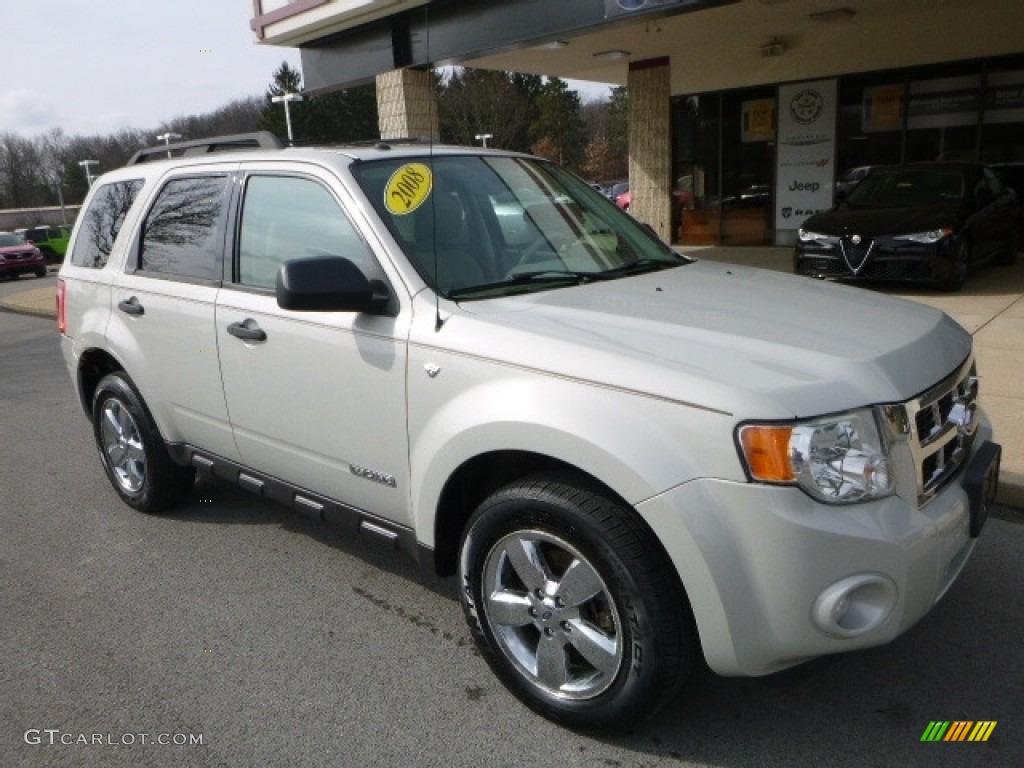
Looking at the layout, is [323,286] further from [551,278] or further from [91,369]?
[91,369]

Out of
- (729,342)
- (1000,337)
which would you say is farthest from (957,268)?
(729,342)

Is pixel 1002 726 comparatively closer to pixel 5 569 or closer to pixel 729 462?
pixel 729 462

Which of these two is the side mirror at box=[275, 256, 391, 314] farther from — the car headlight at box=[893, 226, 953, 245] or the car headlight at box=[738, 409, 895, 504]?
the car headlight at box=[893, 226, 953, 245]

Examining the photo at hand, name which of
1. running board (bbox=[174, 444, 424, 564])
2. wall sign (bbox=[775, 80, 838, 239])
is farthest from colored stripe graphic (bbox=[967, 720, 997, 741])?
wall sign (bbox=[775, 80, 838, 239])

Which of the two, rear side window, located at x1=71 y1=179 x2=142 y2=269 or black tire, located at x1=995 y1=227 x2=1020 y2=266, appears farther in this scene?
black tire, located at x1=995 y1=227 x2=1020 y2=266

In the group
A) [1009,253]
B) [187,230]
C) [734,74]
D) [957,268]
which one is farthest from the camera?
[734,74]

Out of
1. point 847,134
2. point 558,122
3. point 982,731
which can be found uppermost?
point 558,122

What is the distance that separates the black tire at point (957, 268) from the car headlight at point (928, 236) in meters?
0.20

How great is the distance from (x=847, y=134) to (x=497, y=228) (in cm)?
1408

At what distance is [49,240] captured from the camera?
34.4 meters

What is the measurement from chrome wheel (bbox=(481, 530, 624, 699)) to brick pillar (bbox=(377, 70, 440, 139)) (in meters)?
11.3

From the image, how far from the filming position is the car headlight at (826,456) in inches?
85.3

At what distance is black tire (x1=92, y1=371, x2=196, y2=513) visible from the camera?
4469 mm

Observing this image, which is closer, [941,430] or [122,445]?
[941,430]
